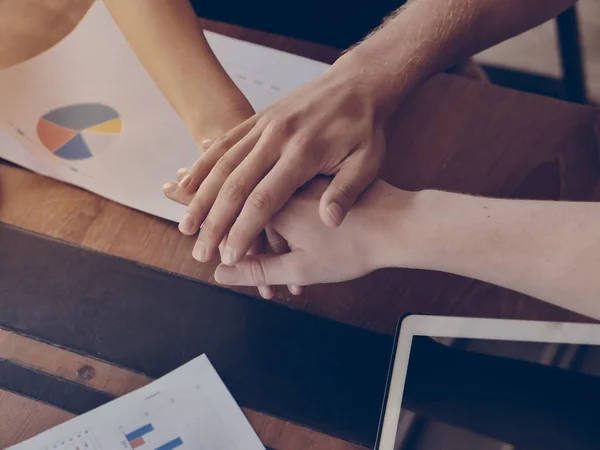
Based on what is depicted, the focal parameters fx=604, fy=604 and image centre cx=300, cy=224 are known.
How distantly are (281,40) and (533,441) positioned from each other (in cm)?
58

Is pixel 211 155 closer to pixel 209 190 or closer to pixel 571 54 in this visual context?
pixel 209 190

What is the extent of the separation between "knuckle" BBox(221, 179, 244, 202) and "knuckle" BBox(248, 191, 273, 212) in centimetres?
1

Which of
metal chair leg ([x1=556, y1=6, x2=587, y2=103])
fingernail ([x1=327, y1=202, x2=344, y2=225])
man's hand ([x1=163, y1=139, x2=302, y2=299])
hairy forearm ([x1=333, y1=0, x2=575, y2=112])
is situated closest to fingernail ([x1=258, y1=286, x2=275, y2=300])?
man's hand ([x1=163, y1=139, x2=302, y2=299])

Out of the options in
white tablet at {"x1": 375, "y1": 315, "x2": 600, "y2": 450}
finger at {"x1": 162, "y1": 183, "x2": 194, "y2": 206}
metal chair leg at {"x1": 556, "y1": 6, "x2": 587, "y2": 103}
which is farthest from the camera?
metal chair leg at {"x1": 556, "y1": 6, "x2": 587, "y2": 103}

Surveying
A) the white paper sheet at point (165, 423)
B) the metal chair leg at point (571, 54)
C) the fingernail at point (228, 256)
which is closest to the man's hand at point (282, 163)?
the fingernail at point (228, 256)

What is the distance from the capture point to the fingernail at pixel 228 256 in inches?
23.0

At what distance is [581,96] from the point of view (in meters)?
1.16

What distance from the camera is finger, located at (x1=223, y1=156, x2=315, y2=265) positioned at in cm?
58

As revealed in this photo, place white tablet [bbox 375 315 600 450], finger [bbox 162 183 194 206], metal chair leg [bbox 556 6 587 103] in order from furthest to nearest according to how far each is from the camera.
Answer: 1. metal chair leg [bbox 556 6 587 103]
2. finger [bbox 162 183 194 206]
3. white tablet [bbox 375 315 600 450]

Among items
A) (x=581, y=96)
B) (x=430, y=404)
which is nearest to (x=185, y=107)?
(x=430, y=404)

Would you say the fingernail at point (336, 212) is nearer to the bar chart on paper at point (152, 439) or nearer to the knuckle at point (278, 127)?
the knuckle at point (278, 127)

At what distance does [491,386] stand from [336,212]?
21 cm

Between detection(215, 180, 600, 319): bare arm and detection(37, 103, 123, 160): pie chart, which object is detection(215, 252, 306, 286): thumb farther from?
detection(37, 103, 123, 160): pie chart

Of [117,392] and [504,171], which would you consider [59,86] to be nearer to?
[117,392]
